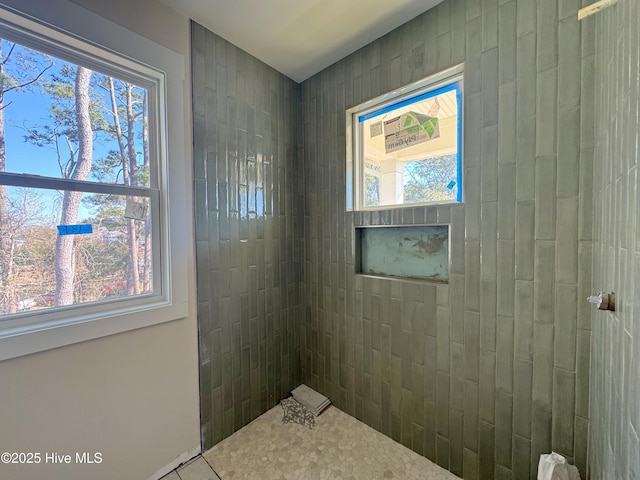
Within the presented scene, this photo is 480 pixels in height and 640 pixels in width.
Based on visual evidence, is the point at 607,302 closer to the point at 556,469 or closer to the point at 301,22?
the point at 556,469

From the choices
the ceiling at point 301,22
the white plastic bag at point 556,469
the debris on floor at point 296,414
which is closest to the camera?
the white plastic bag at point 556,469

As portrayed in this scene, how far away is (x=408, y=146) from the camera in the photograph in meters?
1.60

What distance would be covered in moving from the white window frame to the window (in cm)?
107

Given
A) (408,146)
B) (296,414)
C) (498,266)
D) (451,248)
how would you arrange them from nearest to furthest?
(498,266), (451,248), (408,146), (296,414)

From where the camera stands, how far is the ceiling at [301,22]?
4.49ft

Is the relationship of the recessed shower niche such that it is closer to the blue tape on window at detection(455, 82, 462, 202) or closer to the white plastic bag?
the blue tape on window at detection(455, 82, 462, 202)

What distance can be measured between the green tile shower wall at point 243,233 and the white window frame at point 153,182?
0.37 feet

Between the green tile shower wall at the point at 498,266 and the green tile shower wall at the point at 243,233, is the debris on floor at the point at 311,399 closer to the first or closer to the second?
the green tile shower wall at the point at 243,233

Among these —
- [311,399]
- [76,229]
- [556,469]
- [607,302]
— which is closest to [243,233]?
[76,229]

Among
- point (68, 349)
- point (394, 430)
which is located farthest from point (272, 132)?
point (394, 430)

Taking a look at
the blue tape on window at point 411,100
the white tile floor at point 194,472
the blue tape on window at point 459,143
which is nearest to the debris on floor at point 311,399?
the white tile floor at point 194,472

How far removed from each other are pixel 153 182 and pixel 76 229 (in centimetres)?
41

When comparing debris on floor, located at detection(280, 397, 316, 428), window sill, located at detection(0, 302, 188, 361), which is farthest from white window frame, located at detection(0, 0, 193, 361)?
debris on floor, located at detection(280, 397, 316, 428)

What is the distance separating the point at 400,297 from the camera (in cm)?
156
